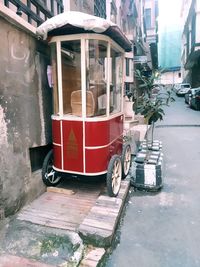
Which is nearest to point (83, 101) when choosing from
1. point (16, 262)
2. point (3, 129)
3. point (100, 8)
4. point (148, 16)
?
point (3, 129)

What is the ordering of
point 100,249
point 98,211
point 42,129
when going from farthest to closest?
point 42,129 → point 98,211 → point 100,249

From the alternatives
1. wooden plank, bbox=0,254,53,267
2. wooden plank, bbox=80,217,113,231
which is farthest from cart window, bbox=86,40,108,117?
wooden plank, bbox=0,254,53,267

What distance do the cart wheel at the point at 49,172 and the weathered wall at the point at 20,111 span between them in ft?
0.34

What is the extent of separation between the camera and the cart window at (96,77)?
12.0 feet

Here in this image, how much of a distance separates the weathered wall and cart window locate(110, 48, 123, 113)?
107 centimetres

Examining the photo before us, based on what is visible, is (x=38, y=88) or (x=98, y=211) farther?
(x=38, y=88)

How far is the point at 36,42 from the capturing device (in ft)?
12.2

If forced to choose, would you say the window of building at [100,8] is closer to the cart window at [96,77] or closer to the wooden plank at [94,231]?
the cart window at [96,77]

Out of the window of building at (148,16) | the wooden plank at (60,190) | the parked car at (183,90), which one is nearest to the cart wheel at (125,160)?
the wooden plank at (60,190)

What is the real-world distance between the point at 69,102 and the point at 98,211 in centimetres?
175

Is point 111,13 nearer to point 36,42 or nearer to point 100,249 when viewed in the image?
point 36,42

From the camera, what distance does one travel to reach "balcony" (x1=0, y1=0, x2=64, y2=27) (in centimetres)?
357

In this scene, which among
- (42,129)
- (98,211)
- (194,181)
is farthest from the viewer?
(194,181)

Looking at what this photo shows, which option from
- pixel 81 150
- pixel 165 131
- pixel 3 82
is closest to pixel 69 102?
pixel 81 150
